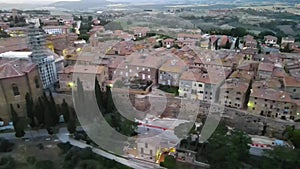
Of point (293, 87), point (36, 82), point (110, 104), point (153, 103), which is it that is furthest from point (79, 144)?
point (293, 87)

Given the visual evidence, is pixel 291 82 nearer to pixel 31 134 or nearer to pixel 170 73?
pixel 170 73

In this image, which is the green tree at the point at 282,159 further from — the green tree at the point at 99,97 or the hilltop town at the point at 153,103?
the green tree at the point at 99,97

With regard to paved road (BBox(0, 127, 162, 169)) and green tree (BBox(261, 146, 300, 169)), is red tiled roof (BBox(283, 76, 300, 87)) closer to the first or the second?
green tree (BBox(261, 146, 300, 169))

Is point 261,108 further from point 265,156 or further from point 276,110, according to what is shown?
point 265,156

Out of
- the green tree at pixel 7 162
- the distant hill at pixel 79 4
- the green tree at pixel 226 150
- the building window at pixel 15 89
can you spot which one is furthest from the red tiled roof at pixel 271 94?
the distant hill at pixel 79 4

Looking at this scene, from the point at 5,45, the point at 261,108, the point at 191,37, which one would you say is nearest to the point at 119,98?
the point at 261,108

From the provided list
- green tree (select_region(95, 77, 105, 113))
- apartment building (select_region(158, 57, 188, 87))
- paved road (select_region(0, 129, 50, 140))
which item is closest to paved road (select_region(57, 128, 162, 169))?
paved road (select_region(0, 129, 50, 140))

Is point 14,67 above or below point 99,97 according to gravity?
above

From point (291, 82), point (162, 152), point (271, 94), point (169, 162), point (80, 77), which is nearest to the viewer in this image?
point (169, 162)
